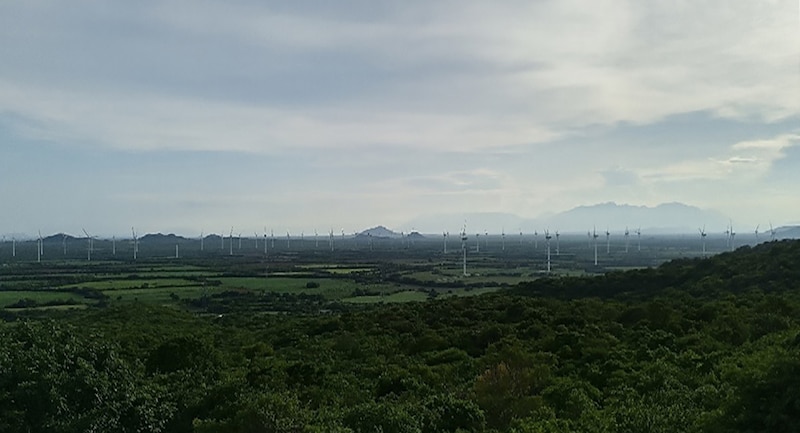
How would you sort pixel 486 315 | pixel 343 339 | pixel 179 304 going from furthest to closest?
1. pixel 179 304
2. pixel 486 315
3. pixel 343 339

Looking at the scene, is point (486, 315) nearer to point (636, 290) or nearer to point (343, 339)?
point (343, 339)

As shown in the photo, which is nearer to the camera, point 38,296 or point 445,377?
point 445,377

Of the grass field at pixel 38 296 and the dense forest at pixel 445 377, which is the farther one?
the grass field at pixel 38 296

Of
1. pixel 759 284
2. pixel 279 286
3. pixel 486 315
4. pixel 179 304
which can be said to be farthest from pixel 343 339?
pixel 279 286

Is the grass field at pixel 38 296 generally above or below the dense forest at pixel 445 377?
below

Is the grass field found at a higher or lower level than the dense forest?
lower

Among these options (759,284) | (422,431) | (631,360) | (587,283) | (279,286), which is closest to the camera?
(422,431)

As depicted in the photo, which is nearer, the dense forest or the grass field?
the dense forest

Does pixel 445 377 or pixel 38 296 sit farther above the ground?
pixel 445 377
